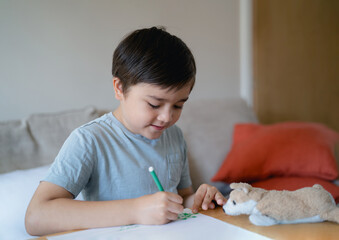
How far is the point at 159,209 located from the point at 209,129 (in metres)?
0.79

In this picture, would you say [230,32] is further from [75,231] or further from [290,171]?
[75,231]

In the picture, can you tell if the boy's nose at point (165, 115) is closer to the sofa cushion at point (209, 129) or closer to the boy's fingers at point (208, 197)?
the boy's fingers at point (208, 197)

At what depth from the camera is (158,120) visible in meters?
0.55

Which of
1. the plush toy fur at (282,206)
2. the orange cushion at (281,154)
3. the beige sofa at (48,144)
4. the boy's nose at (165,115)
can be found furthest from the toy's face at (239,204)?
the orange cushion at (281,154)

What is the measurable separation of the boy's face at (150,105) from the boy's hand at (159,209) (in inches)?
5.0

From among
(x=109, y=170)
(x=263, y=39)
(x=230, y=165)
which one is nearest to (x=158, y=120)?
(x=109, y=170)

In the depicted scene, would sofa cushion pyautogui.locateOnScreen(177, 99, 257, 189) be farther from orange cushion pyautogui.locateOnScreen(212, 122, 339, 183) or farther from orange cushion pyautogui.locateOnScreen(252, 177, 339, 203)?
orange cushion pyautogui.locateOnScreen(252, 177, 339, 203)

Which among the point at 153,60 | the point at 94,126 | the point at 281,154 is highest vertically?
the point at 153,60

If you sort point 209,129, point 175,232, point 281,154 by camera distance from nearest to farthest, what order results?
point 175,232 → point 281,154 → point 209,129

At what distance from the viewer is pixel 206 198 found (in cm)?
55

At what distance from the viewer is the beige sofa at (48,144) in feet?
1.81

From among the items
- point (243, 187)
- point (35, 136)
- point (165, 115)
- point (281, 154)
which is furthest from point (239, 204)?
point (281, 154)

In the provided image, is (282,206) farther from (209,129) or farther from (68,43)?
(209,129)

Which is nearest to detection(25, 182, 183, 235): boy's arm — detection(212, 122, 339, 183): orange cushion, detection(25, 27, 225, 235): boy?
detection(25, 27, 225, 235): boy
